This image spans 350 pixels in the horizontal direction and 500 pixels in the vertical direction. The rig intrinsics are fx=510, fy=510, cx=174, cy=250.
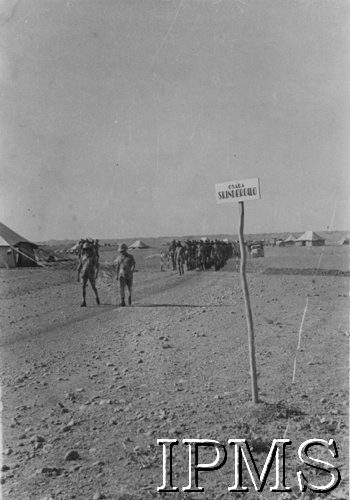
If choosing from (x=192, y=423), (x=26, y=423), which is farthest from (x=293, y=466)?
(x=26, y=423)

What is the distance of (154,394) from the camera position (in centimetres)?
505

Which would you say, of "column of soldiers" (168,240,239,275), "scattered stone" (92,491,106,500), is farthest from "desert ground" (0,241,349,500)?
"column of soldiers" (168,240,239,275)

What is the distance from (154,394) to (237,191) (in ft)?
7.10

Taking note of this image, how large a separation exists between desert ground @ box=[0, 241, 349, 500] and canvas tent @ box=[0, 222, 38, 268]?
405 inches

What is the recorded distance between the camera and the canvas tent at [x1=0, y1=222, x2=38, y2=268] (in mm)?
19656

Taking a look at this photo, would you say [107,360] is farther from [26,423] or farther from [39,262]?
[39,262]

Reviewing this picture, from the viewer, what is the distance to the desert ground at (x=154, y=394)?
3635 millimetres

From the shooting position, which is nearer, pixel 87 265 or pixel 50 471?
pixel 50 471

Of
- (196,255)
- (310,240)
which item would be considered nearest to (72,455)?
(196,255)

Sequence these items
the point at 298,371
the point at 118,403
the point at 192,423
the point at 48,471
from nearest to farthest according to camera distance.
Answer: the point at 48,471 < the point at 192,423 < the point at 118,403 < the point at 298,371

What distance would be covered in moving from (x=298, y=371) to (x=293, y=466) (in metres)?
2.03

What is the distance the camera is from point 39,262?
2167cm

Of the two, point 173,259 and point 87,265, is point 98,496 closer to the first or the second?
point 87,265

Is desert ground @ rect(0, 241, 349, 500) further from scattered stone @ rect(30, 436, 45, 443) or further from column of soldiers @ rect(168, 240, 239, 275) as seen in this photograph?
column of soldiers @ rect(168, 240, 239, 275)
